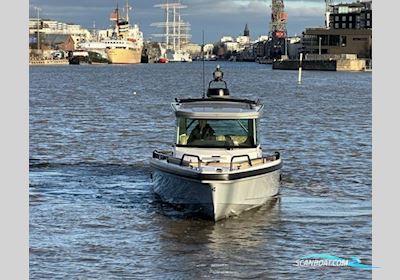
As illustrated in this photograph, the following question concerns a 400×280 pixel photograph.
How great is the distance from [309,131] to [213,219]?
2361 cm

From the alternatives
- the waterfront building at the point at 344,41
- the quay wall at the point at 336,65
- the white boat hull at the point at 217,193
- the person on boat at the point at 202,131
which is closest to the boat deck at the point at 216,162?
the white boat hull at the point at 217,193

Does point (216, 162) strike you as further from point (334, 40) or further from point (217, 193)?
point (334, 40)

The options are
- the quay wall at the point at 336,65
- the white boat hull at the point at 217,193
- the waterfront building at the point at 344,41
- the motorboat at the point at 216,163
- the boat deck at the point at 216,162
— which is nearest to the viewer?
the white boat hull at the point at 217,193

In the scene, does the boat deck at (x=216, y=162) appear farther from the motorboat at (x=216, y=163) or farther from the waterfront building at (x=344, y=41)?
the waterfront building at (x=344, y=41)

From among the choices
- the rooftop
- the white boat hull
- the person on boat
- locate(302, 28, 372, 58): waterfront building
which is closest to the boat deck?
the white boat hull

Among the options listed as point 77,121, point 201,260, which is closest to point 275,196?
point 201,260

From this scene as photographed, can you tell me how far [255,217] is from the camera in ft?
64.7

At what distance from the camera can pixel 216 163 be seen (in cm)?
1941

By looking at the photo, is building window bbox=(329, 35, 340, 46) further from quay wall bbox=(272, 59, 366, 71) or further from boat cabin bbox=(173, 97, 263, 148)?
boat cabin bbox=(173, 97, 263, 148)

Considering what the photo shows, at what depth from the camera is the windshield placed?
2056 cm

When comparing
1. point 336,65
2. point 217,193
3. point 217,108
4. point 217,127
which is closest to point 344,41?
point 336,65

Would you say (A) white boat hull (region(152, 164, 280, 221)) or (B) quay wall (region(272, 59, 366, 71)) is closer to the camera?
(A) white boat hull (region(152, 164, 280, 221))

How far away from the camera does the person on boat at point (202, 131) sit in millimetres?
20641

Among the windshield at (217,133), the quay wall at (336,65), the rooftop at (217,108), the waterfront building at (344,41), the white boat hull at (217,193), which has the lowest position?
the white boat hull at (217,193)
